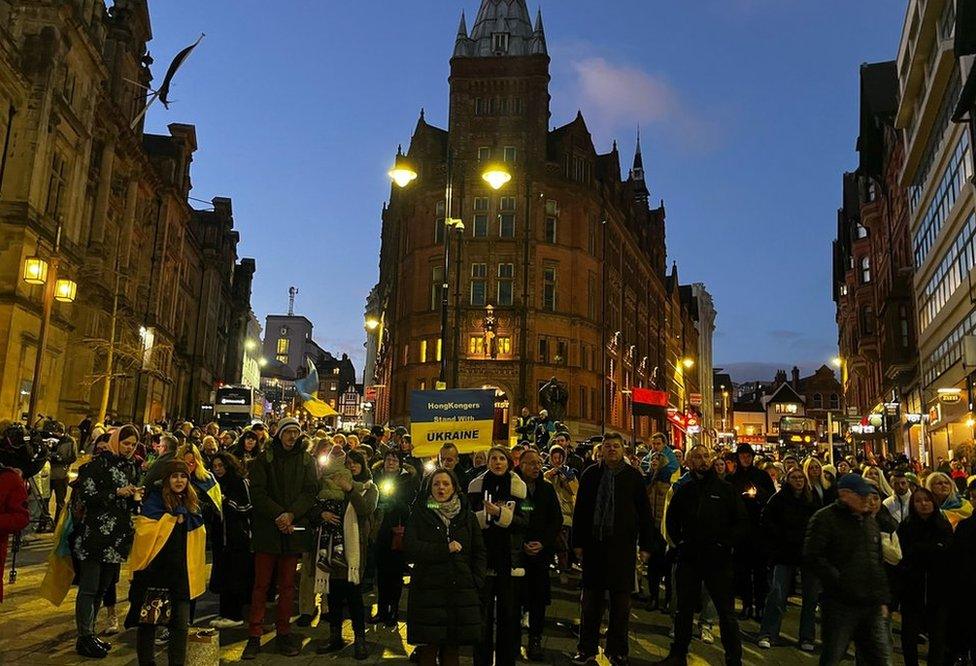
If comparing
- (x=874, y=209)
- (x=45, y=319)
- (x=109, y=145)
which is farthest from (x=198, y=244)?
(x=874, y=209)

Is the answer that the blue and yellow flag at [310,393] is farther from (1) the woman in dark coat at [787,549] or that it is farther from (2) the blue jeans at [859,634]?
(2) the blue jeans at [859,634]

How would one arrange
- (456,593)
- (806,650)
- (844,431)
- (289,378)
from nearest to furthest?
(456,593)
(806,650)
(844,431)
(289,378)

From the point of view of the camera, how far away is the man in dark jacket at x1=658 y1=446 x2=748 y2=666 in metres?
7.29

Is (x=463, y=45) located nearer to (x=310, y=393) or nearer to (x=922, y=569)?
(x=310, y=393)

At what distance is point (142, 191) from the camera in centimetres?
4256

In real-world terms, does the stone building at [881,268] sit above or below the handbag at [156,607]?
above

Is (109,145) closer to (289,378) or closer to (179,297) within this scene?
(179,297)

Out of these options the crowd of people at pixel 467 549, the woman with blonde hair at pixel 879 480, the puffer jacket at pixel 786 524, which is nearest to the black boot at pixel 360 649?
the crowd of people at pixel 467 549

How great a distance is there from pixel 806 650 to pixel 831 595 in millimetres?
3097

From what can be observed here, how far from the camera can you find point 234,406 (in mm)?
47656

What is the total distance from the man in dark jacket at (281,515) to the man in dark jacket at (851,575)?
15.8ft

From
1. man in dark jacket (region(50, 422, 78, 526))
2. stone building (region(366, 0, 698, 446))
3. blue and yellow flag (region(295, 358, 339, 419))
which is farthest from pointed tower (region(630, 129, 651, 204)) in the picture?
man in dark jacket (region(50, 422, 78, 526))

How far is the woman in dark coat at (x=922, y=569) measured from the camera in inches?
287

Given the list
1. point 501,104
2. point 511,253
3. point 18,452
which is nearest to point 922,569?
point 18,452
